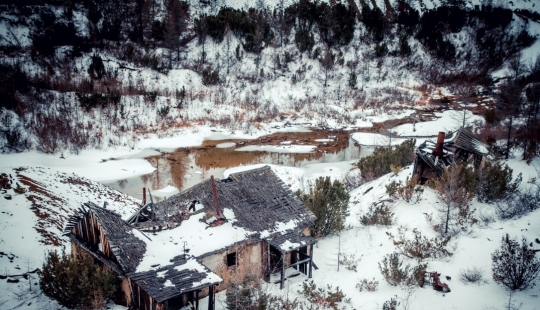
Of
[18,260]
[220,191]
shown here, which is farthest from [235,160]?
[18,260]

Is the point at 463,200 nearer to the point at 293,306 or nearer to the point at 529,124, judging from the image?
the point at 293,306

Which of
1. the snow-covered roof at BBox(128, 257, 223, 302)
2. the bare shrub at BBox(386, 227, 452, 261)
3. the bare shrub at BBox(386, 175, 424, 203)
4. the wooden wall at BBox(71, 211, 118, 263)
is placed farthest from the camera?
the bare shrub at BBox(386, 175, 424, 203)

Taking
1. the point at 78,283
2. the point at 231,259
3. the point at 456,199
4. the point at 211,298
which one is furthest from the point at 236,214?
the point at 456,199

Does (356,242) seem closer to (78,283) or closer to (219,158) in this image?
(78,283)

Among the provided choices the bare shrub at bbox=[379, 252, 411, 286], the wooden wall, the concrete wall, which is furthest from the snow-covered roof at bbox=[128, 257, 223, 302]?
the bare shrub at bbox=[379, 252, 411, 286]

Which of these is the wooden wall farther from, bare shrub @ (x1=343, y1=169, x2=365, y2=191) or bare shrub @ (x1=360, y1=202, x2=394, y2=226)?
bare shrub @ (x1=343, y1=169, x2=365, y2=191)

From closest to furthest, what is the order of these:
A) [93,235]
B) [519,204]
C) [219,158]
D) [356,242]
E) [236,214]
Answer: [93,235], [236,214], [519,204], [356,242], [219,158]
